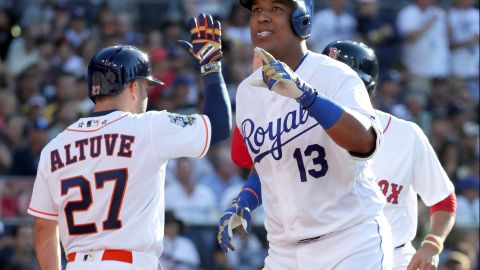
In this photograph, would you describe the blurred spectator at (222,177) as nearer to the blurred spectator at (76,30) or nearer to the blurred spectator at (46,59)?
the blurred spectator at (46,59)

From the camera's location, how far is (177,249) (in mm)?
9906

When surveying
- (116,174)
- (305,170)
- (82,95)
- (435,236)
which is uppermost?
(305,170)

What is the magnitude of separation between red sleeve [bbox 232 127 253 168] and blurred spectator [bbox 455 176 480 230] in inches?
209

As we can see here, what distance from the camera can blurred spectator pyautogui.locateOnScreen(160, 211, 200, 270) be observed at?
979 centimetres

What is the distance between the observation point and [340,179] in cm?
493

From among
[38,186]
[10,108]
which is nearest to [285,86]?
[38,186]

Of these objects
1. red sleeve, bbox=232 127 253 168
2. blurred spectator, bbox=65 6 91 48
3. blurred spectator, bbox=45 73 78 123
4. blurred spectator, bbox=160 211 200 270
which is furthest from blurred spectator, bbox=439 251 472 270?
blurred spectator, bbox=65 6 91 48

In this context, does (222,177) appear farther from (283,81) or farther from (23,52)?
(283,81)

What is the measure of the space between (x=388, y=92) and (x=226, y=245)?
330 inches

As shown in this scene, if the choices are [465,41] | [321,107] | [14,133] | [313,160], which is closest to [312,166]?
[313,160]

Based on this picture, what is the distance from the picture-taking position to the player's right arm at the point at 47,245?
5.54 meters

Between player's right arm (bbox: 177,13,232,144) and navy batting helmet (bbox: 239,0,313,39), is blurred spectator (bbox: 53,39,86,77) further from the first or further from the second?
navy batting helmet (bbox: 239,0,313,39)

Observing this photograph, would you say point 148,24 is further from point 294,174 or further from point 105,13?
Result: point 294,174

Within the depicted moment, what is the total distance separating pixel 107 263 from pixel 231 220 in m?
0.68
